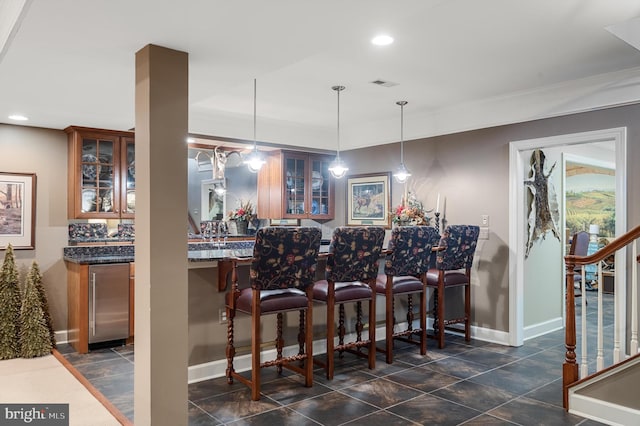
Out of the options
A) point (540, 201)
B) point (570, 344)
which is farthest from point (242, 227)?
point (570, 344)

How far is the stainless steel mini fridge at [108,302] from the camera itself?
4398 mm

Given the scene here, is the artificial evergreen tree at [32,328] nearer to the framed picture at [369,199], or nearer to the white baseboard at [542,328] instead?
the framed picture at [369,199]

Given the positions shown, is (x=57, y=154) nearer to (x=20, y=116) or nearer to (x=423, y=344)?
(x=20, y=116)

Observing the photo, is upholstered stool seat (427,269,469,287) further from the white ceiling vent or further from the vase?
the vase

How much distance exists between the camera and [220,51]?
264 centimetres

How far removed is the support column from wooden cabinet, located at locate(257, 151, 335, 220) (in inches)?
138

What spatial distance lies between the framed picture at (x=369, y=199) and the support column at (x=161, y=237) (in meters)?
3.74

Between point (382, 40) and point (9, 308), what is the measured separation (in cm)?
401

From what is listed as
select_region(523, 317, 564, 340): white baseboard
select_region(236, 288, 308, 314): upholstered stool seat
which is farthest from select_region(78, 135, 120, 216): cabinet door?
select_region(523, 317, 564, 340): white baseboard

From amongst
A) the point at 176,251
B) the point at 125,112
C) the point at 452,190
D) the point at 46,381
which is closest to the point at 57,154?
the point at 125,112

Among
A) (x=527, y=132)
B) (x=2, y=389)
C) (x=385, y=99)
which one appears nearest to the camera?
(x=2, y=389)

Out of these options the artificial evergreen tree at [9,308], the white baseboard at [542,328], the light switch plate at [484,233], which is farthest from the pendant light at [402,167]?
the artificial evergreen tree at [9,308]

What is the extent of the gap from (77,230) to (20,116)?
1272mm

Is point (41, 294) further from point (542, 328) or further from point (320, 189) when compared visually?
point (542, 328)
